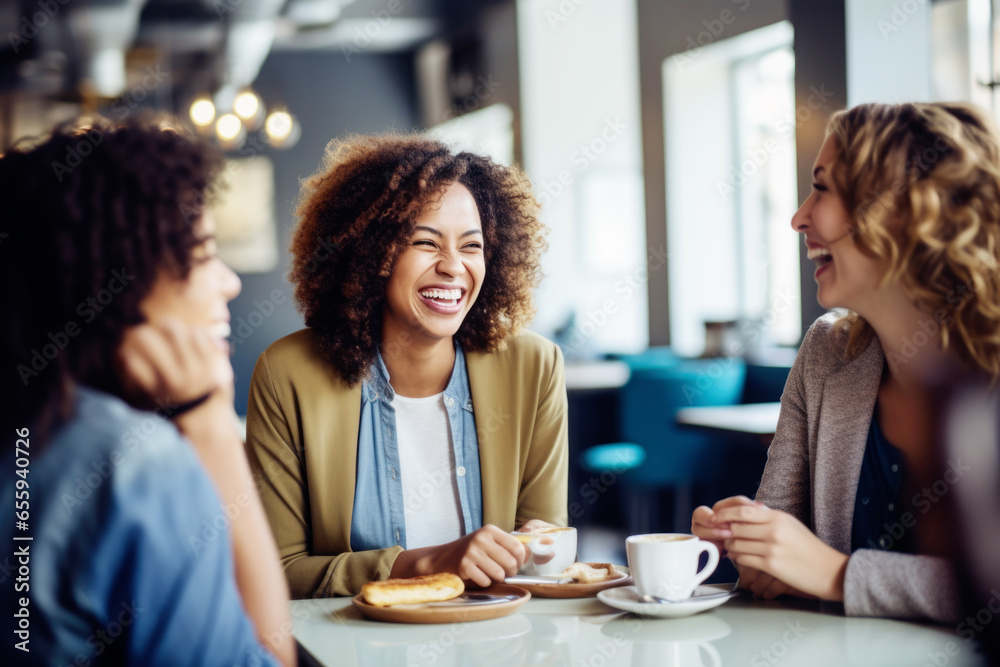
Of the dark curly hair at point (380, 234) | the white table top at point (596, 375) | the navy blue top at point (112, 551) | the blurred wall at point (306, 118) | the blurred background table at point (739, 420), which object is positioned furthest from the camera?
the blurred wall at point (306, 118)

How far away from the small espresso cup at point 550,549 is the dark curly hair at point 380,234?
0.56 metres

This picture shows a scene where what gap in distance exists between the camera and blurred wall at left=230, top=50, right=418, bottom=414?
897 centimetres

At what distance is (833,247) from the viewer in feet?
4.31

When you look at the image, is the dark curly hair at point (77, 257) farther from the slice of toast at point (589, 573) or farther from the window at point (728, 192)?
the window at point (728, 192)

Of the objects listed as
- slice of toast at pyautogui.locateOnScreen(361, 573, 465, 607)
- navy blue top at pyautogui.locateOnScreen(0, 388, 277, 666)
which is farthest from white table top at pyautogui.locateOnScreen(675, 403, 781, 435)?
navy blue top at pyautogui.locateOnScreen(0, 388, 277, 666)

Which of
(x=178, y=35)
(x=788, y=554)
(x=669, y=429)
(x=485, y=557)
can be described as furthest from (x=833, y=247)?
(x=178, y=35)

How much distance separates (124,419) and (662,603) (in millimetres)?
712

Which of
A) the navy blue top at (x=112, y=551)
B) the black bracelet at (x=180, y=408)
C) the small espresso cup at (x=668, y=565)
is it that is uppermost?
Answer: the black bracelet at (x=180, y=408)

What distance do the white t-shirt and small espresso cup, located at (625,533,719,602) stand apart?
2.08 ft

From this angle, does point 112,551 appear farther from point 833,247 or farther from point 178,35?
point 178,35

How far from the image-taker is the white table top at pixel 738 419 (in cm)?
326

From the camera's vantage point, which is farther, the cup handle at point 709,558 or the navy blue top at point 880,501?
the navy blue top at point 880,501

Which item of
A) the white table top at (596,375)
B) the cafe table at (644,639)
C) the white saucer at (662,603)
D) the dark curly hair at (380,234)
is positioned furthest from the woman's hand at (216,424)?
the white table top at (596,375)

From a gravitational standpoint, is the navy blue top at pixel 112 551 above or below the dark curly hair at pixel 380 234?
below
